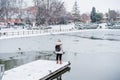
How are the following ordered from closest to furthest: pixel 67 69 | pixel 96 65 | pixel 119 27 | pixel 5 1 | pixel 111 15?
pixel 67 69
pixel 96 65
pixel 5 1
pixel 119 27
pixel 111 15

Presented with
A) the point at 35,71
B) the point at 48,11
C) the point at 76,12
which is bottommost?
the point at 35,71

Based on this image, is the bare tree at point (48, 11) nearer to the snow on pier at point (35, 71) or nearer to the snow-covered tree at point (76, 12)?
the snow-covered tree at point (76, 12)

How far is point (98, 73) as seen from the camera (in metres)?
17.7

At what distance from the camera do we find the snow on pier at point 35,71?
15.1 metres

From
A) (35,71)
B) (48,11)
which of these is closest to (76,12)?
(48,11)

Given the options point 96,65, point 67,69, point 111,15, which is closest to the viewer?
A: point 67,69

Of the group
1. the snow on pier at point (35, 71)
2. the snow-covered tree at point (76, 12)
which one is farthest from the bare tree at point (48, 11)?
the snow on pier at point (35, 71)

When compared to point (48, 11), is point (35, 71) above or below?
below

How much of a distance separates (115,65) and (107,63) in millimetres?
895

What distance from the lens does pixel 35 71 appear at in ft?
54.9

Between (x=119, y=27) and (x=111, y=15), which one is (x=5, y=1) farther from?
(x=111, y=15)

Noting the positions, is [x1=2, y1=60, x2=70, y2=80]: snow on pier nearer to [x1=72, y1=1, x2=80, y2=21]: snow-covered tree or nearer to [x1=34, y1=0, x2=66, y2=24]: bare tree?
[x1=34, y1=0, x2=66, y2=24]: bare tree

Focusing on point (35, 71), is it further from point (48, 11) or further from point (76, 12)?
point (76, 12)

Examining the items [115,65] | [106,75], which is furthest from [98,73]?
[115,65]
